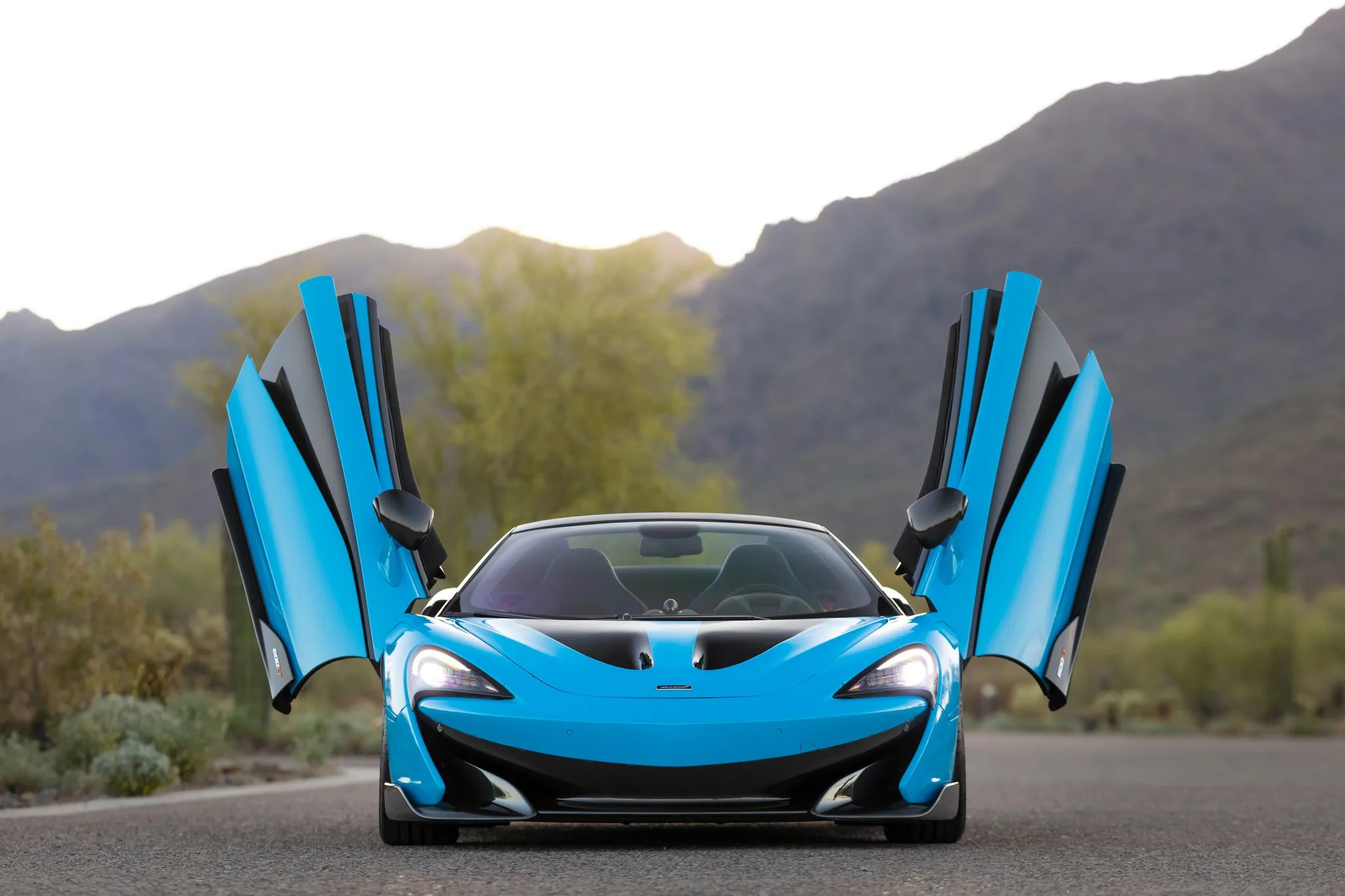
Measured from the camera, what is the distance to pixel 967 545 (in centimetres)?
788

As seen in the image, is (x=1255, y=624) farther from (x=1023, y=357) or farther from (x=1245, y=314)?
(x=1245, y=314)

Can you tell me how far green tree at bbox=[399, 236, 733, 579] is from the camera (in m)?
32.4

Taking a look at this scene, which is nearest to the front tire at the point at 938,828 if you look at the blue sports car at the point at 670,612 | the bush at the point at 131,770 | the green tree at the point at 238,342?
the blue sports car at the point at 670,612

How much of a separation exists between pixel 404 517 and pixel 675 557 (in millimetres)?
1221

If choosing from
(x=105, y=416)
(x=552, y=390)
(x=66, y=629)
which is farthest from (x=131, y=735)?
(x=105, y=416)

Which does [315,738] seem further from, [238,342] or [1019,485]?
[238,342]

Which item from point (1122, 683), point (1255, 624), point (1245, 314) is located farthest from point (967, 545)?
point (1245, 314)

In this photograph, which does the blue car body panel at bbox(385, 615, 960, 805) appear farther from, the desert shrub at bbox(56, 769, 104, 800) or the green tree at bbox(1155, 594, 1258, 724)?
the green tree at bbox(1155, 594, 1258, 724)

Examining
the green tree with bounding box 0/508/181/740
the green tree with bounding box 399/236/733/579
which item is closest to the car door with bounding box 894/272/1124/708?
the green tree with bounding box 0/508/181/740

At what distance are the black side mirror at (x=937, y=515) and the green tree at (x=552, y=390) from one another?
22771 mm

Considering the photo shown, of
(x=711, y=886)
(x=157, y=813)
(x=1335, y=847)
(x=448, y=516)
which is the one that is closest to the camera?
(x=711, y=886)

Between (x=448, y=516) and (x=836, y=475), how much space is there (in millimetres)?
98036

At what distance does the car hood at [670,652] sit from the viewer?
20.6ft

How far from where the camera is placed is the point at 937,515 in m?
7.81
